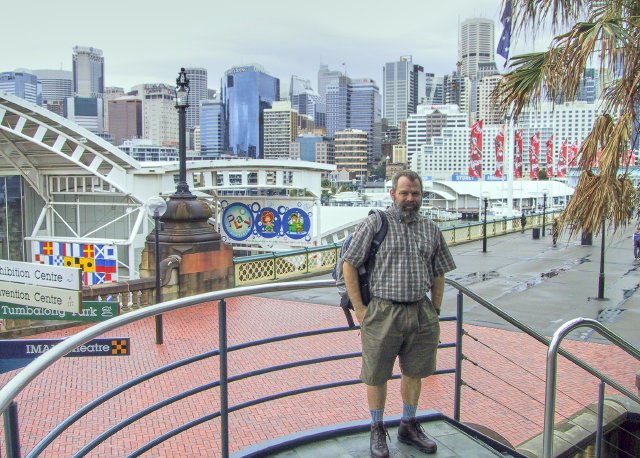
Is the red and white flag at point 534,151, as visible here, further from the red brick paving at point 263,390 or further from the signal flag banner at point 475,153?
the red brick paving at point 263,390

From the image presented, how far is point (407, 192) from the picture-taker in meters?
3.99

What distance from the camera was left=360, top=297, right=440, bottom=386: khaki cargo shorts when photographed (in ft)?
12.9

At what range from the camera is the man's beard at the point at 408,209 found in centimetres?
398

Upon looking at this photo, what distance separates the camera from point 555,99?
5.89 m

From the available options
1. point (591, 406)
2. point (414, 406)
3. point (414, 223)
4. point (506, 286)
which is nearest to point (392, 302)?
point (414, 223)

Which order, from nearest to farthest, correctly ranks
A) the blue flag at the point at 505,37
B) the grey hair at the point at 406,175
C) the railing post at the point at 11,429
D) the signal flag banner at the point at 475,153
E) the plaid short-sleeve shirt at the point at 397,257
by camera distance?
the railing post at the point at 11,429 < the plaid short-sleeve shirt at the point at 397,257 < the grey hair at the point at 406,175 < the blue flag at the point at 505,37 < the signal flag banner at the point at 475,153

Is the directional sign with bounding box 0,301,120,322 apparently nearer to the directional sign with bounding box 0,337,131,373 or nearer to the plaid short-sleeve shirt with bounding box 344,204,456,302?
the directional sign with bounding box 0,337,131,373

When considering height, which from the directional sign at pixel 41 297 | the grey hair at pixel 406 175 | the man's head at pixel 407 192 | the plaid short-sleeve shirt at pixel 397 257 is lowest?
the directional sign at pixel 41 297

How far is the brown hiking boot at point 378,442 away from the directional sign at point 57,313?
5.48 metres

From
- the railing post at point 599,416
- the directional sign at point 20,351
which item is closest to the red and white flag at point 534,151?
the railing post at point 599,416

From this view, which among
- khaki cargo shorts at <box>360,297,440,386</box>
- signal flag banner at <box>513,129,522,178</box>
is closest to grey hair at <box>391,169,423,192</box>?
khaki cargo shorts at <box>360,297,440,386</box>

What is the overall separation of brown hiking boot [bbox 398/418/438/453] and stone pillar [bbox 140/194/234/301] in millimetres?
10713

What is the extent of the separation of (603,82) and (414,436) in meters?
3.53

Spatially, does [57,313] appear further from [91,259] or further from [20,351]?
[91,259]
